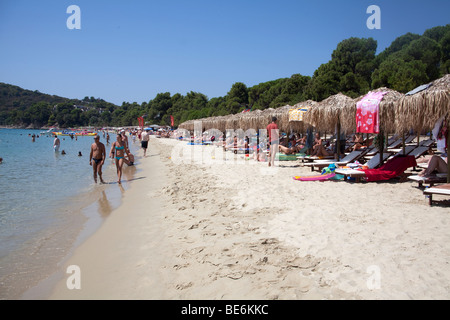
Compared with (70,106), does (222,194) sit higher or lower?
lower

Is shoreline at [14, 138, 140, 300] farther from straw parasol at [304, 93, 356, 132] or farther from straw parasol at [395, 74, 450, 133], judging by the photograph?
straw parasol at [395, 74, 450, 133]

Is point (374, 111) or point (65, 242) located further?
point (374, 111)

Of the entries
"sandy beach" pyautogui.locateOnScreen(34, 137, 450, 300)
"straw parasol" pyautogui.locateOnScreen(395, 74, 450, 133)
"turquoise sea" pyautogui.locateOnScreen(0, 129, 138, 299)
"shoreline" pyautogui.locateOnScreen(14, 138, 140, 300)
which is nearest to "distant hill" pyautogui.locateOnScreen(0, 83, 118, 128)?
"turquoise sea" pyautogui.locateOnScreen(0, 129, 138, 299)

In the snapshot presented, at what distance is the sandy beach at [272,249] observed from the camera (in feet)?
7.82

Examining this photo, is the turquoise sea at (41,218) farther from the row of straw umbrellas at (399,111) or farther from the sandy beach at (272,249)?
the row of straw umbrellas at (399,111)

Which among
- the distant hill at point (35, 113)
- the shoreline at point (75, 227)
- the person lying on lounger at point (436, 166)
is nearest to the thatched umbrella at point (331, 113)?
the person lying on lounger at point (436, 166)

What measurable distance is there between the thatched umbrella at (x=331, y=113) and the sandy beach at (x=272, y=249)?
306 cm

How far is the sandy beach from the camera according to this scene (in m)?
2.38

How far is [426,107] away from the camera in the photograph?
556 centimetres
